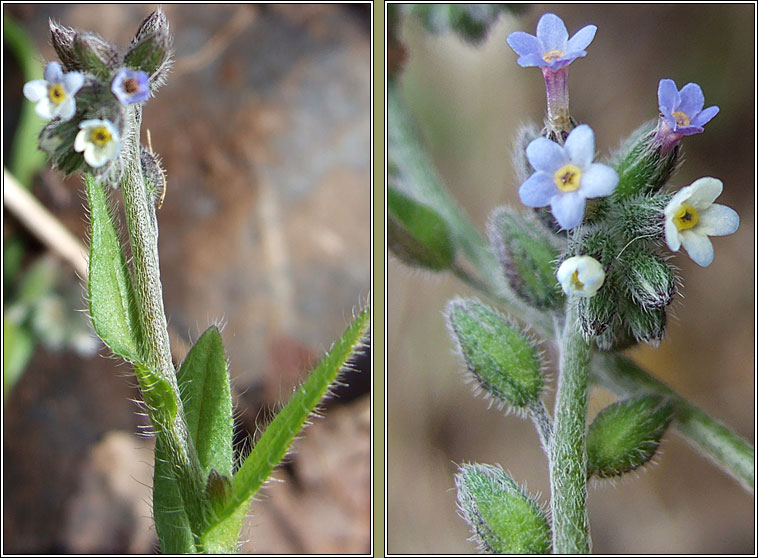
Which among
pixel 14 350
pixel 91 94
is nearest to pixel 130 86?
pixel 91 94

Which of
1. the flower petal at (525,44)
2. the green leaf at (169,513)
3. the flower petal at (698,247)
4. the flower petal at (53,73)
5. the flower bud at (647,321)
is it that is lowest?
the green leaf at (169,513)

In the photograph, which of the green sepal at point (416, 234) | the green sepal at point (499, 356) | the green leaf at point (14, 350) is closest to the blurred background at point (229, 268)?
the green leaf at point (14, 350)

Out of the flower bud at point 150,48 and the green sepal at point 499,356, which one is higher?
the flower bud at point 150,48

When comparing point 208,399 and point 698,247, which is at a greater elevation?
point 698,247

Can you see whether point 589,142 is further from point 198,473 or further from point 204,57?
point 204,57

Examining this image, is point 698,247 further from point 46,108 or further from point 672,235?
point 46,108

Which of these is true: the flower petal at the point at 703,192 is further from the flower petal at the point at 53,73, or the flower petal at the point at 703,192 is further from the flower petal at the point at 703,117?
the flower petal at the point at 53,73

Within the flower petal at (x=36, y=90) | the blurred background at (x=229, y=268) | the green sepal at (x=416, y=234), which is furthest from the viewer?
the blurred background at (x=229, y=268)
